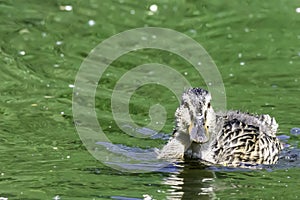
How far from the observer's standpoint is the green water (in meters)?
11.4

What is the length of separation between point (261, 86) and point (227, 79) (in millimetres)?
678

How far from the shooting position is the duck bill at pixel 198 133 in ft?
39.8

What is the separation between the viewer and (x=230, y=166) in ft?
41.4

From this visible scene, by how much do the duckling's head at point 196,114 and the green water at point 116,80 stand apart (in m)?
0.55

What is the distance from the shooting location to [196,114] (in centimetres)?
1226

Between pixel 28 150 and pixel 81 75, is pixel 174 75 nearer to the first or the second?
pixel 81 75

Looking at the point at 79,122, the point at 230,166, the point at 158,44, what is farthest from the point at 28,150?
the point at 158,44

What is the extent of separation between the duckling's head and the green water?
55 centimetres

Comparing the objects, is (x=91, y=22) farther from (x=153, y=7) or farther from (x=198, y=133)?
(x=198, y=133)

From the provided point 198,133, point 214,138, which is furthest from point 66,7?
point 198,133

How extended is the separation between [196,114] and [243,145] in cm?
113

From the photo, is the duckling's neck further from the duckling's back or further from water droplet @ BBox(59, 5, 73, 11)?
water droplet @ BBox(59, 5, 73, 11)

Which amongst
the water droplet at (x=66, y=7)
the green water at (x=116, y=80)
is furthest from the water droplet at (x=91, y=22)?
the water droplet at (x=66, y=7)

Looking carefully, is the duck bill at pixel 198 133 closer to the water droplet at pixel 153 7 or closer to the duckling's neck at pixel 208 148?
the duckling's neck at pixel 208 148
